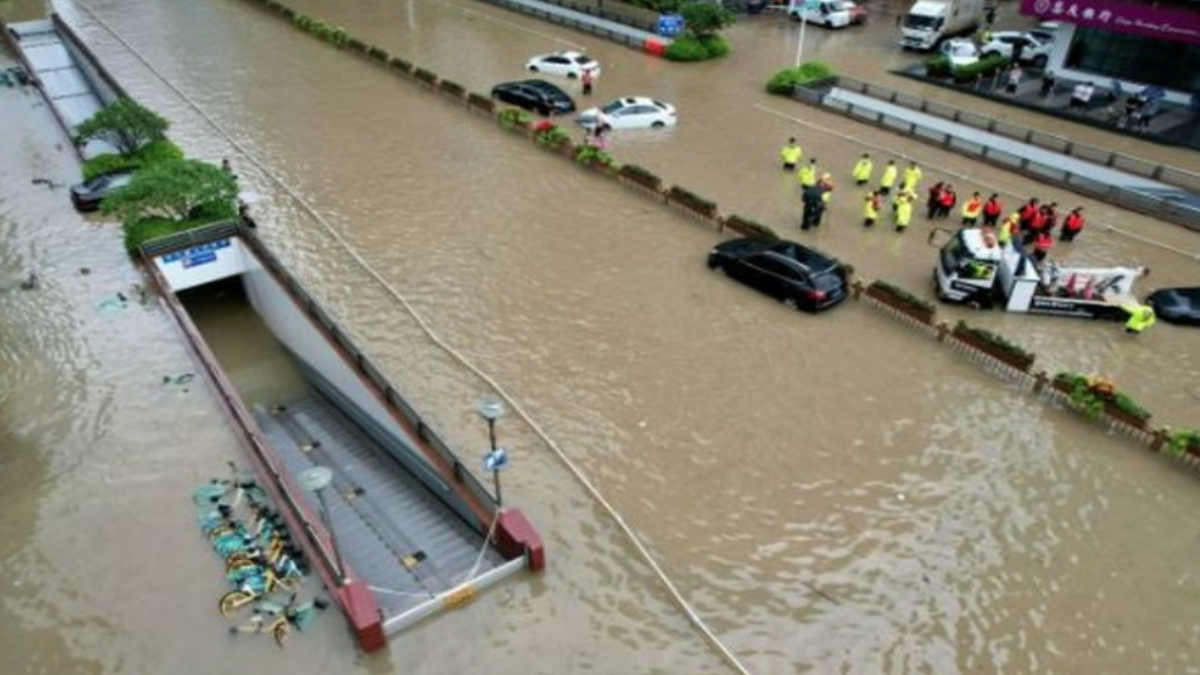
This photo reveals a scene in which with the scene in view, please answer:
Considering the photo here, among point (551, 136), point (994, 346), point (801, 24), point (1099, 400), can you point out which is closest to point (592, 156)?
point (551, 136)

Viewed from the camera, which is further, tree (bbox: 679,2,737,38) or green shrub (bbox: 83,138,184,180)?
tree (bbox: 679,2,737,38)

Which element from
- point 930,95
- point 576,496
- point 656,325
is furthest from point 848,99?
point 576,496

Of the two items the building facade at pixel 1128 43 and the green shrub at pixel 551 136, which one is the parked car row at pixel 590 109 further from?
the building facade at pixel 1128 43

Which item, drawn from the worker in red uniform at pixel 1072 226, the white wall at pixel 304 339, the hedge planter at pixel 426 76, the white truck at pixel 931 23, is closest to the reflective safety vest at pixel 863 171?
the worker in red uniform at pixel 1072 226

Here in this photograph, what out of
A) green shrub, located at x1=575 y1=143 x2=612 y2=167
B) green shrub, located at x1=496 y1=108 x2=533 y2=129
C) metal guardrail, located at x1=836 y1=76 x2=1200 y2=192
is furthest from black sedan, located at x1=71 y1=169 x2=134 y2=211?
metal guardrail, located at x1=836 y1=76 x2=1200 y2=192

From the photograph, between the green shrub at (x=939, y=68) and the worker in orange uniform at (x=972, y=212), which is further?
the green shrub at (x=939, y=68)

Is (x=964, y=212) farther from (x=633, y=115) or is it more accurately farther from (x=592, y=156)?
(x=633, y=115)

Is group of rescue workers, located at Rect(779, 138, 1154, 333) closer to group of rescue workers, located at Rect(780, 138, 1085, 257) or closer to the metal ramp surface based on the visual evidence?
group of rescue workers, located at Rect(780, 138, 1085, 257)
